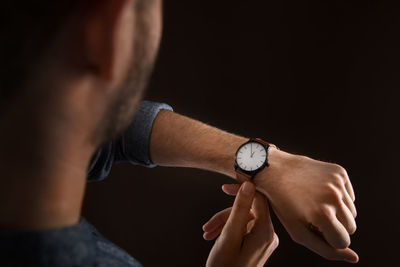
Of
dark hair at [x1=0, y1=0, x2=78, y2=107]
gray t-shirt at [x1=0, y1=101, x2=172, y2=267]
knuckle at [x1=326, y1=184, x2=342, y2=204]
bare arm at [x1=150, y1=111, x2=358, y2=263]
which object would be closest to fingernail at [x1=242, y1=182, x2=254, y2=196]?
bare arm at [x1=150, y1=111, x2=358, y2=263]

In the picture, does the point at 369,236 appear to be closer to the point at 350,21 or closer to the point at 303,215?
the point at 350,21

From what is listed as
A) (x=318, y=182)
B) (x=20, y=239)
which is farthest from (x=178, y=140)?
(x=20, y=239)

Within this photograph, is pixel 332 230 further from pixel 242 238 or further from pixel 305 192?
pixel 242 238

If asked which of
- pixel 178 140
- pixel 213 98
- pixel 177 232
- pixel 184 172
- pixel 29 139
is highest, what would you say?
pixel 29 139

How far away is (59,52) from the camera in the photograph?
53 centimetres

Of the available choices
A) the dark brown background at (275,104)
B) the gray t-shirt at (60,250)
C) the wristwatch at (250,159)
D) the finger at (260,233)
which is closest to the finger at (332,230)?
the finger at (260,233)

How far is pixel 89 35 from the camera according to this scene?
0.53 metres

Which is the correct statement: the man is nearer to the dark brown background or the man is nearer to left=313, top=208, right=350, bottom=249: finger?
left=313, top=208, right=350, bottom=249: finger

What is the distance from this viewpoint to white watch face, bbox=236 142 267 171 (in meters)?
1.11

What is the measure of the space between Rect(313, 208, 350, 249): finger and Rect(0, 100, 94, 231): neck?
646mm

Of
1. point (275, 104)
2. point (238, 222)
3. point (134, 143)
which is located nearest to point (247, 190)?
point (238, 222)

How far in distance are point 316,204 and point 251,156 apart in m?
0.26

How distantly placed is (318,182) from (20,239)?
75 centimetres

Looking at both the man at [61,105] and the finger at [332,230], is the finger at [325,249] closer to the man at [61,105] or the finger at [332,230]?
the finger at [332,230]
